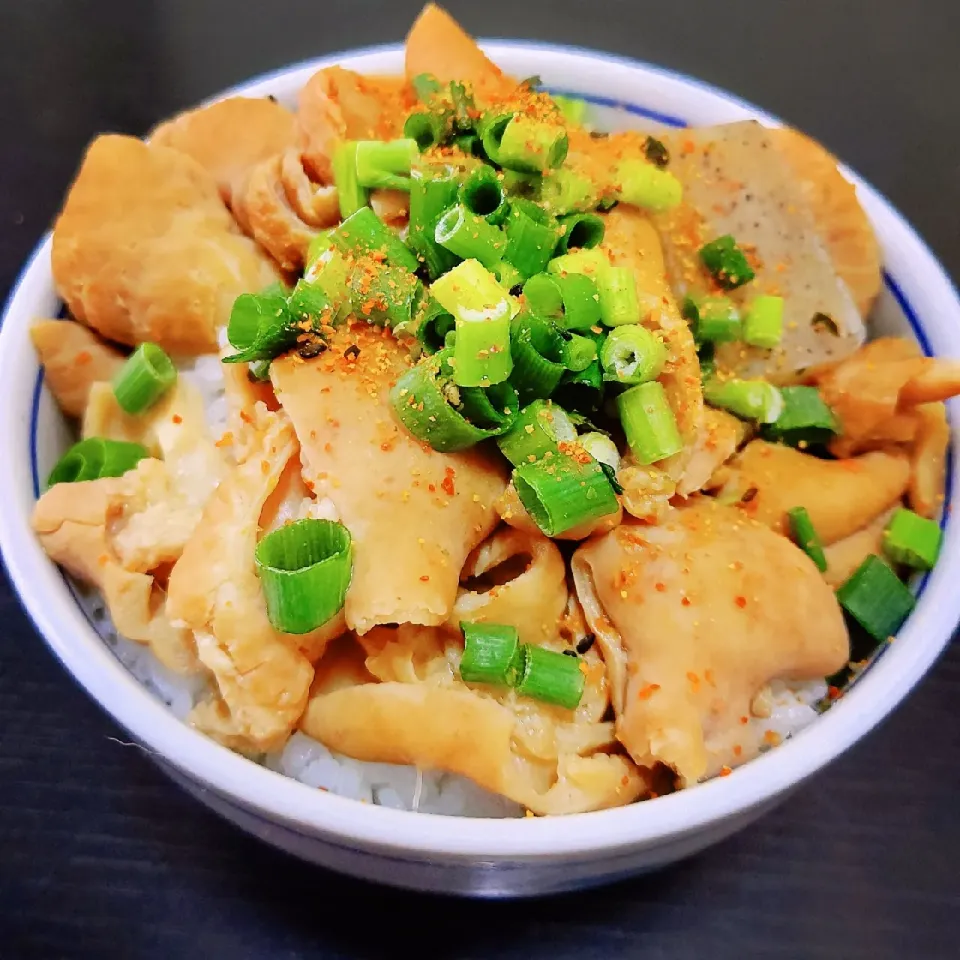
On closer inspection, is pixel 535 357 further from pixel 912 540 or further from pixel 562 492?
pixel 912 540

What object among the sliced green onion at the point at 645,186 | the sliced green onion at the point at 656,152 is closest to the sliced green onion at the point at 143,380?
the sliced green onion at the point at 645,186

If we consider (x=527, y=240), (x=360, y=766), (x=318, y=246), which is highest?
(x=527, y=240)

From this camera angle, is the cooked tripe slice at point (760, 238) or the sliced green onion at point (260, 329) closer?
the sliced green onion at point (260, 329)

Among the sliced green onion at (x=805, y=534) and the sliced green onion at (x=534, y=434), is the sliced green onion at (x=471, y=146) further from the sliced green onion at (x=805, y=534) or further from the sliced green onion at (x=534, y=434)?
the sliced green onion at (x=805, y=534)

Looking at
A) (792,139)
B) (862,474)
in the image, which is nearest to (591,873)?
(862,474)

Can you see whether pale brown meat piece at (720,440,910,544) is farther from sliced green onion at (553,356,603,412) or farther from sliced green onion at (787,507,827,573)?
sliced green onion at (553,356,603,412)

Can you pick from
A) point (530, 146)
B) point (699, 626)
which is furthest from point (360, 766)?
point (530, 146)

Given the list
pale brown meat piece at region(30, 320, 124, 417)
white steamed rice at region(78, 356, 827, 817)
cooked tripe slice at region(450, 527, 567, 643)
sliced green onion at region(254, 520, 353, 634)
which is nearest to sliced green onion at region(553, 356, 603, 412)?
cooked tripe slice at region(450, 527, 567, 643)
